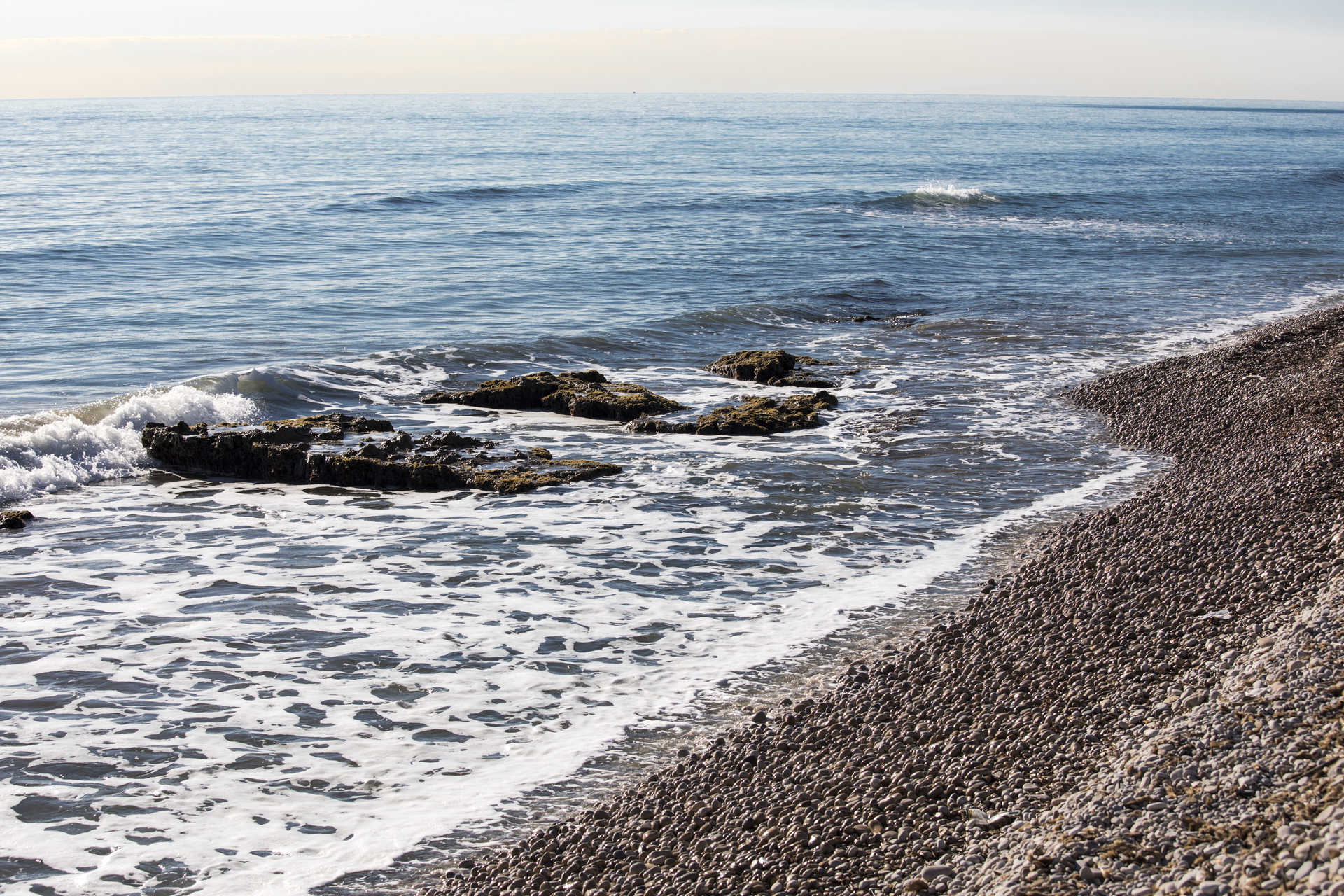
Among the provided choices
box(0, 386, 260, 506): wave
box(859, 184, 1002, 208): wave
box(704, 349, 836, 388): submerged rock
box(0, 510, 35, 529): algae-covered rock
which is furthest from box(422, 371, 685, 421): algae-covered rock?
box(859, 184, 1002, 208): wave

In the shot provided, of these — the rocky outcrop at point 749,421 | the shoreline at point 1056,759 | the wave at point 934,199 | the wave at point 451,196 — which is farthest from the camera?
the wave at point 934,199

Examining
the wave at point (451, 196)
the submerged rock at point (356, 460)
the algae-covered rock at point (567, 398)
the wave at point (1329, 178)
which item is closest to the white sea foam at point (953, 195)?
the wave at point (451, 196)

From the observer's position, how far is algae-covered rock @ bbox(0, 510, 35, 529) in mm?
11091

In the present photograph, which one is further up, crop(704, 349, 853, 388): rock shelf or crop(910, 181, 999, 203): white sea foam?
crop(910, 181, 999, 203): white sea foam

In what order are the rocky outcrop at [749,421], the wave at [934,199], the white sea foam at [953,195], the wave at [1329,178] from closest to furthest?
the rocky outcrop at [749,421]
the wave at [934,199]
the white sea foam at [953,195]
the wave at [1329,178]

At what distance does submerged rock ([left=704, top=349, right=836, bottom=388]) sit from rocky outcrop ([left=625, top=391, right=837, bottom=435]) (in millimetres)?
1727

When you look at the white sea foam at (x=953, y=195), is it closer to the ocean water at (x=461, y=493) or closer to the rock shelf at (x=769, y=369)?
the ocean water at (x=461, y=493)

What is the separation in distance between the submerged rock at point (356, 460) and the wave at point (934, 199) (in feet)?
108

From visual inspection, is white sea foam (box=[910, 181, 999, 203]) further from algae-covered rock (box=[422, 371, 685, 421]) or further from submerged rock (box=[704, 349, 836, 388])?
algae-covered rock (box=[422, 371, 685, 421])

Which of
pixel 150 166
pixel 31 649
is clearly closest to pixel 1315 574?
pixel 31 649

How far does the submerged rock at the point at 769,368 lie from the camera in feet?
56.6

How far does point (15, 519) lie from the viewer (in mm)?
11148

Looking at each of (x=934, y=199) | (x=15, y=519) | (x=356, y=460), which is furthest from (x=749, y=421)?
(x=934, y=199)

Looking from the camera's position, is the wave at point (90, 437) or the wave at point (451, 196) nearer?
the wave at point (90, 437)
